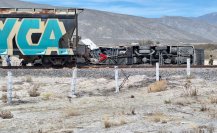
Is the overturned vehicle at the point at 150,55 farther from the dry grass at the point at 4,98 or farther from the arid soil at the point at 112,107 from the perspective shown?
the dry grass at the point at 4,98

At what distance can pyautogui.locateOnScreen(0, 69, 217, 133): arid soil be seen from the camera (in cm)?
1194

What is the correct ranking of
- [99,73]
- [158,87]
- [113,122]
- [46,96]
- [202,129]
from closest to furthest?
[202,129]
[113,122]
[46,96]
[158,87]
[99,73]

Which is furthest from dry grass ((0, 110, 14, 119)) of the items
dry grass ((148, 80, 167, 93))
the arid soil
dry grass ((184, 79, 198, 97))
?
dry grass ((148, 80, 167, 93))

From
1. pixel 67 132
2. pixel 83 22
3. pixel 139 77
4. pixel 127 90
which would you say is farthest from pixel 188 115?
pixel 83 22

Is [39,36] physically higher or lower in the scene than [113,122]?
higher

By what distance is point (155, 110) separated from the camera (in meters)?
14.2

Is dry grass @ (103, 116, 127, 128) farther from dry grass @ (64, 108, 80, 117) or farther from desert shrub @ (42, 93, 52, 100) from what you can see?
desert shrub @ (42, 93, 52, 100)

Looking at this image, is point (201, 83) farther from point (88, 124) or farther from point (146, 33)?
point (146, 33)

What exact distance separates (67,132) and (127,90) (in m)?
9.02

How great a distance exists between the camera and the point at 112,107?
604 inches

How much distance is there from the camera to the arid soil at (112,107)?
39.2 feet

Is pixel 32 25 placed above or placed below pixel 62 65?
above

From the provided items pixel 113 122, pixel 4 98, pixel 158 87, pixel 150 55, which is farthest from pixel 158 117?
pixel 150 55

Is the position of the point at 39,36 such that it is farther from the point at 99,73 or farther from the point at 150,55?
the point at 150,55
